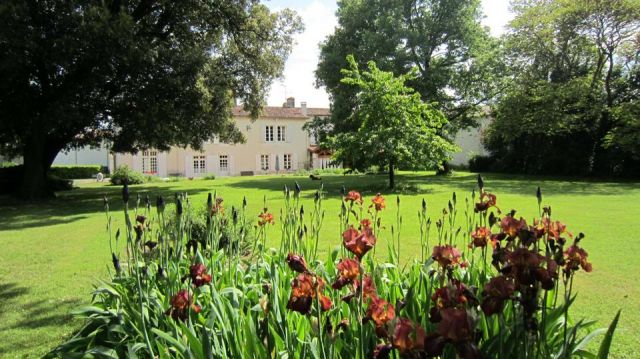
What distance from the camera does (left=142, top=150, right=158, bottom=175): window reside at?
1535 inches

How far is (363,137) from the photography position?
1689cm

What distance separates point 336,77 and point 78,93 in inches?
612

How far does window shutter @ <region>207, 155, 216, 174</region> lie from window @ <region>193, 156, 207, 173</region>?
30 centimetres

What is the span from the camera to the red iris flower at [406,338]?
1208 mm

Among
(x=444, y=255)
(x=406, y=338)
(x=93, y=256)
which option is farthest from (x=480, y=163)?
(x=406, y=338)

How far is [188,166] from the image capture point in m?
40.3

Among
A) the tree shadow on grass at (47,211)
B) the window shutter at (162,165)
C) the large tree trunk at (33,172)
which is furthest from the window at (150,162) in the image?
the large tree trunk at (33,172)

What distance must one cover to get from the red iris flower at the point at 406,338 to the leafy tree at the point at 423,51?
23765 millimetres

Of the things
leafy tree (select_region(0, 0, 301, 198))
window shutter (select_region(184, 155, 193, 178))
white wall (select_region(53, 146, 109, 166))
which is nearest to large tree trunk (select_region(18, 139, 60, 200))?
leafy tree (select_region(0, 0, 301, 198))

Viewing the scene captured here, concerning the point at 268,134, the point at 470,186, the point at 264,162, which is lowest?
the point at 470,186

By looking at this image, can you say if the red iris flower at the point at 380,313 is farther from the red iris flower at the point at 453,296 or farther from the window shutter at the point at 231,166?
the window shutter at the point at 231,166

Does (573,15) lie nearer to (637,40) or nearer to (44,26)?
(637,40)

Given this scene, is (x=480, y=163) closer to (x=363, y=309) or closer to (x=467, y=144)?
(x=467, y=144)

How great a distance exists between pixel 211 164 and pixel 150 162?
542 centimetres
